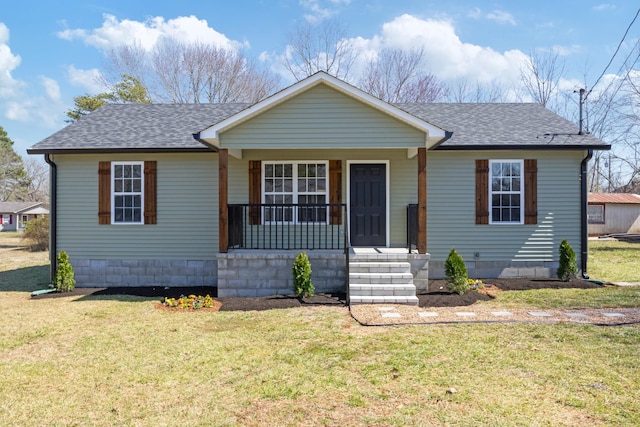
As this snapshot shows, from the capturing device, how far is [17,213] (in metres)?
41.1

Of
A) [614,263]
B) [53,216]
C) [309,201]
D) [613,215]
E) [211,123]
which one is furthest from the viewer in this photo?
[613,215]

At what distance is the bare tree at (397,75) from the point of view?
2631 centimetres

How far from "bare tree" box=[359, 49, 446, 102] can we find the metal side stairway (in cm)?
2059

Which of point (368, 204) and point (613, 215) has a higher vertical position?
point (368, 204)

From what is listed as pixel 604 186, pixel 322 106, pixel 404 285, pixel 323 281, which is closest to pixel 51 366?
pixel 323 281

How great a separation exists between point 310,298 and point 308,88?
4.15m

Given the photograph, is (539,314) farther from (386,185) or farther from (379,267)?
(386,185)

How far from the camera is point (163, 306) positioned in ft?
24.4

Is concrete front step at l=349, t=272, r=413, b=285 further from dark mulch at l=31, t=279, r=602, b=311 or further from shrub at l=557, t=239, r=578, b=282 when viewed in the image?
shrub at l=557, t=239, r=578, b=282

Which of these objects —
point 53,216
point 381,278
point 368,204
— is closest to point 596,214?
point 368,204

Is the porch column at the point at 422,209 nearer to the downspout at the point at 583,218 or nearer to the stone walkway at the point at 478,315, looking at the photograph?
the stone walkway at the point at 478,315

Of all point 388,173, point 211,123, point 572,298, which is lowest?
point 572,298

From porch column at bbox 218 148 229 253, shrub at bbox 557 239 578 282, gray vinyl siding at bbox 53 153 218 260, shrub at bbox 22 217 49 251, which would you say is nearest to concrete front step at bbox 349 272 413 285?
porch column at bbox 218 148 229 253

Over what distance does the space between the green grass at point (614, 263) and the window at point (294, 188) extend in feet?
23.4
